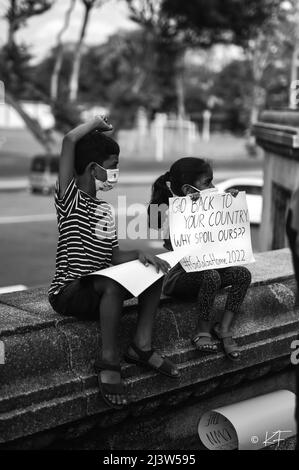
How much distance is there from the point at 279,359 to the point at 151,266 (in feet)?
3.99

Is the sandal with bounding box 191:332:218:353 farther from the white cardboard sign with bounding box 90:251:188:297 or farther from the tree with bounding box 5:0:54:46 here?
the tree with bounding box 5:0:54:46

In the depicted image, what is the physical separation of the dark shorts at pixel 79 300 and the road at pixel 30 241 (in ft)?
12.8

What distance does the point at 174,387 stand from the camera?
385 centimetres

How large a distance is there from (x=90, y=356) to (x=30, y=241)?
482 inches

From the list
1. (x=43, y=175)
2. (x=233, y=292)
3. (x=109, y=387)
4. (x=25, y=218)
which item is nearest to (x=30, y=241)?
(x=25, y=218)

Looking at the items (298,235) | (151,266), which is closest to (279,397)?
(151,266)

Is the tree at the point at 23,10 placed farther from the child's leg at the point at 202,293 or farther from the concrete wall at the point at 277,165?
the child's leg at the point at 202,293

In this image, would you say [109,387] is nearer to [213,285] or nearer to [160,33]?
[213,285]

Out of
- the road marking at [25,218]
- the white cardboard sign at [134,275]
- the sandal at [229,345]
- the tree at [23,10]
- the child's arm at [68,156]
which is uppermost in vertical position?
the tree at [23,10]

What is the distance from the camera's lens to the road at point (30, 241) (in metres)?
12.2

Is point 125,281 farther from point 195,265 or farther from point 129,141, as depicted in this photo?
point 129,141

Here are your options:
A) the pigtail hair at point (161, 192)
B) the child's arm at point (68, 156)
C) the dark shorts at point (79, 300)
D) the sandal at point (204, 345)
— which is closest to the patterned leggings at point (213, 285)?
the sandal at point (204, 345)

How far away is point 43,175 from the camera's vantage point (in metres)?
25.5

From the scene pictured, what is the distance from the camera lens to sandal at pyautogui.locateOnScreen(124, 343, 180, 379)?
146 inches
